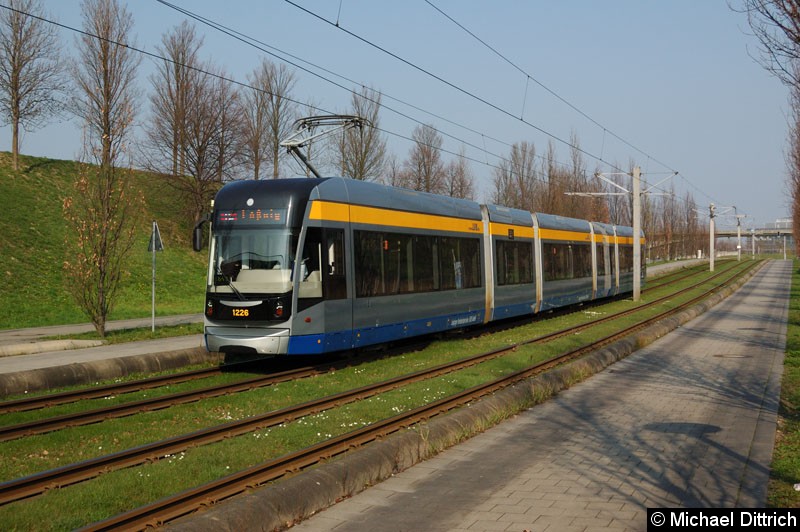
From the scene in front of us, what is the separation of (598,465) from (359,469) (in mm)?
2606

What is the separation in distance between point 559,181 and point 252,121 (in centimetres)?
2903

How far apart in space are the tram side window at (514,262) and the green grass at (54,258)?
14.4 m

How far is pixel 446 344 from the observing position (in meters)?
20.0

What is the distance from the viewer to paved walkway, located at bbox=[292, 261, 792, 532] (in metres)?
6.47

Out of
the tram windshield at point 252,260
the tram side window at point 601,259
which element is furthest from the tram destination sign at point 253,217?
the tram side window at point 601,259

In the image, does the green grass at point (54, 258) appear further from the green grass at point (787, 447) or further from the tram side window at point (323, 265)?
the green grass at point (787, 447)

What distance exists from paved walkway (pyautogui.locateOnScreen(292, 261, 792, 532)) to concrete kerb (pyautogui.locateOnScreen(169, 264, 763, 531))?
0.13 m

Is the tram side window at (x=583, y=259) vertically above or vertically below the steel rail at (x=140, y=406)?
above

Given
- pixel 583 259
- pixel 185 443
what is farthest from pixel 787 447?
pixel 583 259

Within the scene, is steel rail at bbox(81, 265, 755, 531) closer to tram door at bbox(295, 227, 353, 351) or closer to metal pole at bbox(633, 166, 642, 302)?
tram door at bbox(295, 227, 353, 351)

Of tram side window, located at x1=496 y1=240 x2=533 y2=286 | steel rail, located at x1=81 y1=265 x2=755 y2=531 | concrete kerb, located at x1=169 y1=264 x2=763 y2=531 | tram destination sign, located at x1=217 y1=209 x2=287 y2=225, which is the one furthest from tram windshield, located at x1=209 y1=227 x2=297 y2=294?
tram side window, located at x1=496 y1=240 x2=533 y2=286

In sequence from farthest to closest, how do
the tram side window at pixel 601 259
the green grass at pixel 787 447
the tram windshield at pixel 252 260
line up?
the tram side window at pixel 601 259
the tram windshield at pixel 252 260
the green grass at pixel 787 447

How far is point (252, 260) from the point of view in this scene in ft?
47.1

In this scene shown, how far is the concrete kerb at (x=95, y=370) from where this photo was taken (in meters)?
13.2
